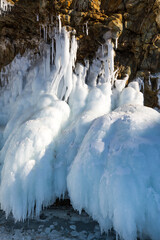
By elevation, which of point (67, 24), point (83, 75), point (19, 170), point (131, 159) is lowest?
point (19, 170)

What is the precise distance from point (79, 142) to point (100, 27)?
454cm

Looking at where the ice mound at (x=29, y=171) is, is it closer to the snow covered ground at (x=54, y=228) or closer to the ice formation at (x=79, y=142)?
the ice formation at (x=79, y=142)

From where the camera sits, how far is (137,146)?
3648 millimetres

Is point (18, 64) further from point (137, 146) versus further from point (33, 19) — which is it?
point (137, 146)

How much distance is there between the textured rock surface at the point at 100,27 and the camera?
21.1 ft

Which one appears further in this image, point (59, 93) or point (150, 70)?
point (150, 70)

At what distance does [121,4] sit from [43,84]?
4.36 meters

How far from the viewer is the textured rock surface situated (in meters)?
6.44

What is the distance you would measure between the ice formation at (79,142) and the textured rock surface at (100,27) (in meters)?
0.45

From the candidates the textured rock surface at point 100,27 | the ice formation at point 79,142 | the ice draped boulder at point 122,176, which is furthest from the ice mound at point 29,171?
the textured rock surface at point 100,27

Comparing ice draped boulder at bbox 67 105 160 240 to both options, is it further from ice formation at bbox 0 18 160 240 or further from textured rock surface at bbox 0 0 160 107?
textured rock surface at bbox 0 0 160 107

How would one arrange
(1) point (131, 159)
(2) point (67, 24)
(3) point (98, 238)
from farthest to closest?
1. (2) point (67, 24)
2. (3) point (98, 238)
3. (1) point (131, 159)

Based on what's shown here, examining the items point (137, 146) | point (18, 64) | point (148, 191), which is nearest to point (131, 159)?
point (137, 146)

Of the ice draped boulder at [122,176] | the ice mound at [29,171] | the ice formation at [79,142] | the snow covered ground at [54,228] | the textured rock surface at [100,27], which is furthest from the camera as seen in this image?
the textured rock surface at [100,27]
